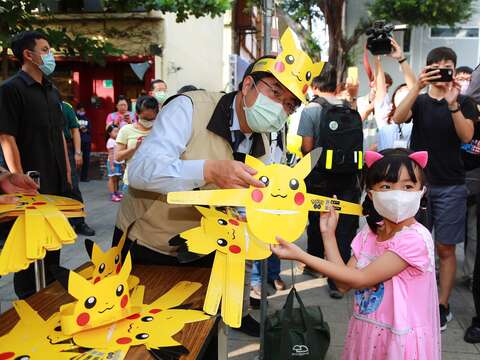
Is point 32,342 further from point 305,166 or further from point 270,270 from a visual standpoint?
point 270,270

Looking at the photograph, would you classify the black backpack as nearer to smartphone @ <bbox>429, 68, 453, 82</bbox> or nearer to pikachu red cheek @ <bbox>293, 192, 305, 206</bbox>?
→ smartphone @ <bbox>429, 68, 453, 82</bbox>

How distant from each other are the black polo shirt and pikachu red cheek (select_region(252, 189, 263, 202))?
1.77 meters

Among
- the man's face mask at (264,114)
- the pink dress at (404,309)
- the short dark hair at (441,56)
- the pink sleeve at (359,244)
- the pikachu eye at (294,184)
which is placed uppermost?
the short dark hair at (441,56)

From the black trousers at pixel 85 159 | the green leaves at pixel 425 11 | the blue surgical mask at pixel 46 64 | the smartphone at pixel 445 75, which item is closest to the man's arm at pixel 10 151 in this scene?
the blue surgical mask at pixel 46 64

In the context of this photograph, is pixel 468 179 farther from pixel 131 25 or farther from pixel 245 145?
pixel 131 25

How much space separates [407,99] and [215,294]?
72.3 inches

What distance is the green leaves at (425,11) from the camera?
15.9 metres

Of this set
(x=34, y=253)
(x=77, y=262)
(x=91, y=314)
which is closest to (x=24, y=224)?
(x=34, y=253)

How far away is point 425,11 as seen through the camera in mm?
16047

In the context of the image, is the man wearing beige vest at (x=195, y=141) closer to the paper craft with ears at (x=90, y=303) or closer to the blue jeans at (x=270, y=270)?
the paper craft with ears at (x=90, y=303)

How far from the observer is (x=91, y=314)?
1.29m

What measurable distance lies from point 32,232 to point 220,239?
63cm

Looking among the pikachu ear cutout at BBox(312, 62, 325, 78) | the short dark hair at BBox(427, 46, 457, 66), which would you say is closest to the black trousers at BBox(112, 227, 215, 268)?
the pikachu ear cutout at BBox(312, 62, 325, 78)

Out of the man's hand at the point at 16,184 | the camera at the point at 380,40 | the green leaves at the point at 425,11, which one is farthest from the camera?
the green leaves at the point at 425,11
